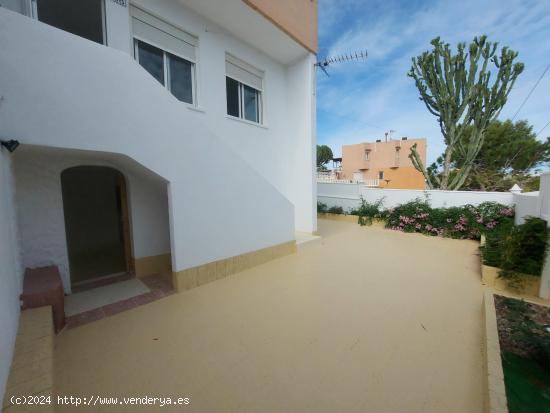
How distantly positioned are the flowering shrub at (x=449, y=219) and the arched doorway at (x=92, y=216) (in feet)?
31.7

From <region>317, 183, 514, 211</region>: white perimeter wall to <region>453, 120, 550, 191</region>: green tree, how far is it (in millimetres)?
8507

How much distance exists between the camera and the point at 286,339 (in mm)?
2998

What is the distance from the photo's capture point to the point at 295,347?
9.31ft

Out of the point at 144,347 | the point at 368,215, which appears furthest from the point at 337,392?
the point at 368,215

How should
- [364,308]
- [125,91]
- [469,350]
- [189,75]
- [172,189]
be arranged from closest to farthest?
1. [469,350]
2. [125,91]
3. [364,308]
4. [172,189]
5. [189,75]

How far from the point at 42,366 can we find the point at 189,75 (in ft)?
20.1

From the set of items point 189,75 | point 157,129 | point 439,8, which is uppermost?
point 439,8

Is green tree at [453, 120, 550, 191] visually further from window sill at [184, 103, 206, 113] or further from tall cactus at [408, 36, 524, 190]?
window sill at [184, 103, 206, 113]

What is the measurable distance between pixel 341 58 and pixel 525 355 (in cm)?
832

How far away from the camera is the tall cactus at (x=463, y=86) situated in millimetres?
8734

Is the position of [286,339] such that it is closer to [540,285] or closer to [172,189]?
[172,189]

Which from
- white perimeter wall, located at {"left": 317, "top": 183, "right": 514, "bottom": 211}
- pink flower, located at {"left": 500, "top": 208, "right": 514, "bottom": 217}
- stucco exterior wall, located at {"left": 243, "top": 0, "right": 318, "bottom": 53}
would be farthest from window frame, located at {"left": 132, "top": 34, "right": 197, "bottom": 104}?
pink flower, located at {"left": 500, "top": 208, "right": 514, "bottom": 217}

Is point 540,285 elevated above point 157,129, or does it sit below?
below

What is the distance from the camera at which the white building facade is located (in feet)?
9.25
